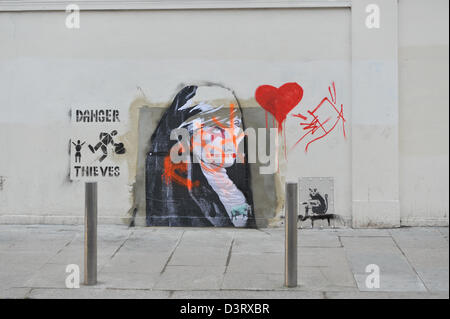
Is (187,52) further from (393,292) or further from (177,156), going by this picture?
(393,292)

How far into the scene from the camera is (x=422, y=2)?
8891 millimetres

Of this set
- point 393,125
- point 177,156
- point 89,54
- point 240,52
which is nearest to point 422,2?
point 393,125

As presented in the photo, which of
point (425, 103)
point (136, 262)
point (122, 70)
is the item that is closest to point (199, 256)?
point (136, 262)

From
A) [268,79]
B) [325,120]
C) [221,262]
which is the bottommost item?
[221,262]

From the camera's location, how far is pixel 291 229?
245 inches

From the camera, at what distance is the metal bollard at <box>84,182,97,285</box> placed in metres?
6.35

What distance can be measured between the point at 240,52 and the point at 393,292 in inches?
163

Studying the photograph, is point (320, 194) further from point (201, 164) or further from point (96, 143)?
point (96, 143)

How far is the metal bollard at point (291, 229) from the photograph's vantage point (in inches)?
245

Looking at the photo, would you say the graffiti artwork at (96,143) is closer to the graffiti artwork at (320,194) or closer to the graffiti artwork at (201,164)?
the graffiti artwork at (201,164)

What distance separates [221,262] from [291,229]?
1444 millimetres

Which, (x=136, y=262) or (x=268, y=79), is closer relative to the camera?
(x=136, y=262)

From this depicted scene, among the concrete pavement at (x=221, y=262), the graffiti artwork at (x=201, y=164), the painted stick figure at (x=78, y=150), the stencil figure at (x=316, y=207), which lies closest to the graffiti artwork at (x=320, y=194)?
the stencil figure at (x=316, y=207)

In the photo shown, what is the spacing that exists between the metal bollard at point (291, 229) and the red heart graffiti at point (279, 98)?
287 cm
